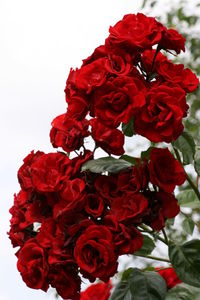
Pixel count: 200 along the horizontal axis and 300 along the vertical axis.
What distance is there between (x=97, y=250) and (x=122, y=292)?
176mm

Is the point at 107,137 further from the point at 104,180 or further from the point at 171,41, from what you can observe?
the point at 171,41

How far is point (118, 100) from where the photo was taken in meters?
1.19

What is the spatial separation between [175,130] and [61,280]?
0.33 m

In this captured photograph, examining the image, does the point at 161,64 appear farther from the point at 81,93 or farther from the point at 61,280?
the point at 61,280

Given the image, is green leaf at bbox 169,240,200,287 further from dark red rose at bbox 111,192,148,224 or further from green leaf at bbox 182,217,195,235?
green leaf at bbox 182,217,195,235

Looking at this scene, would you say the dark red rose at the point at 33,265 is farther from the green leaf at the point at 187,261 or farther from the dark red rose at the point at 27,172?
the green leaf at the point at 187,261

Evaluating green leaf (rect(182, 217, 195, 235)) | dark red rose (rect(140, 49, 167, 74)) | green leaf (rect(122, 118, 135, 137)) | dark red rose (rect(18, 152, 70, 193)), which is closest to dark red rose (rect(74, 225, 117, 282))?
dark red rose (rect(18, 152, 70, 193))

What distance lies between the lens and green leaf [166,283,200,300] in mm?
1303

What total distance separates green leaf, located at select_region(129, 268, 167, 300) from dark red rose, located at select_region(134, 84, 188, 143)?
0.91ft

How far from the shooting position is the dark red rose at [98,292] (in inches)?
59.8

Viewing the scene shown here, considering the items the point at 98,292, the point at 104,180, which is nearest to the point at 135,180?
the point at 104,180

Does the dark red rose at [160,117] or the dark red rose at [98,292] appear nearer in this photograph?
the dark red rose at [160,117]

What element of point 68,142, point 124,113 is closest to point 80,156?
point 68,142

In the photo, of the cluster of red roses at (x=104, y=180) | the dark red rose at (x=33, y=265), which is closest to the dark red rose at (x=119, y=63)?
the cluster of red roses at (x=104, y=180)
